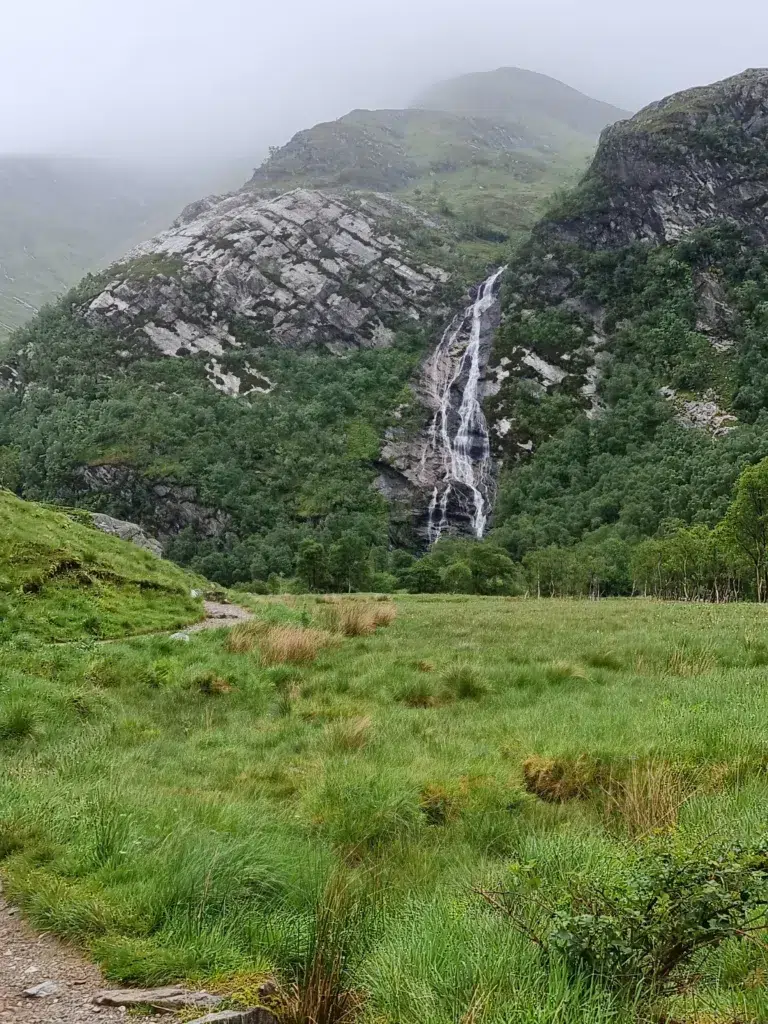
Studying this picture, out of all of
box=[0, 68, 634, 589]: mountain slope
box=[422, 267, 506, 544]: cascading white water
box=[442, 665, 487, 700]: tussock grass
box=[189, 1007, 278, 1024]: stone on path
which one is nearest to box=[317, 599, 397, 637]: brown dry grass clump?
box=[442, 665, 487, 700]: tussock grass

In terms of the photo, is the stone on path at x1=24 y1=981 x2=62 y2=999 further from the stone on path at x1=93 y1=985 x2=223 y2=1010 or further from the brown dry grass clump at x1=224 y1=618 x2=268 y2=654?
the brown dry grass clump at x1=224 y1=618 x2=268 y2=654

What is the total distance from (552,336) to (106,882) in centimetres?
15419

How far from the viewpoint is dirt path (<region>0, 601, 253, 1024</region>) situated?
3189 millimetres

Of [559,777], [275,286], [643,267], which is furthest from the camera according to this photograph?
[275,286]

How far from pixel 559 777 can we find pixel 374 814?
2.29m

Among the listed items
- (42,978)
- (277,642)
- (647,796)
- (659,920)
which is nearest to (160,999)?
(42,978)

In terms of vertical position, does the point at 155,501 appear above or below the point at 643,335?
below

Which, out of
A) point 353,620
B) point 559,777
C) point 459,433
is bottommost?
point 353,620

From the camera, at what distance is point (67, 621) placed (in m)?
16.0

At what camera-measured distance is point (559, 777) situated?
7094 millimetres

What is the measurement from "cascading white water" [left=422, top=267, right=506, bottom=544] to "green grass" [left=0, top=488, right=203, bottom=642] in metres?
93.4

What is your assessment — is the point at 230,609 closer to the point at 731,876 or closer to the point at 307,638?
the point at 307,638

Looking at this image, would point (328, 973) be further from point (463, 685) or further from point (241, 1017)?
point (463, 685)

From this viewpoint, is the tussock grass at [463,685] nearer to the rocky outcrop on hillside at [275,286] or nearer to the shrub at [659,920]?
the shrub at [659,920]
